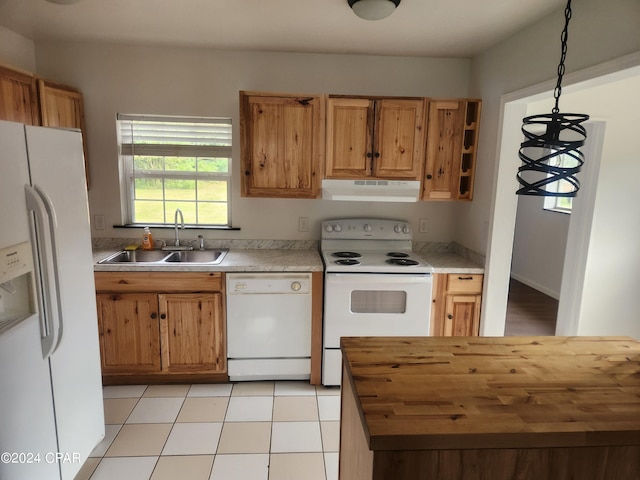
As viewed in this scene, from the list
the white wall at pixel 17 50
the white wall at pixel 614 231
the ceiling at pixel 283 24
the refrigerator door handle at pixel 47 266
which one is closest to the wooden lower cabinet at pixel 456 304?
the white wall at pixel 614 231

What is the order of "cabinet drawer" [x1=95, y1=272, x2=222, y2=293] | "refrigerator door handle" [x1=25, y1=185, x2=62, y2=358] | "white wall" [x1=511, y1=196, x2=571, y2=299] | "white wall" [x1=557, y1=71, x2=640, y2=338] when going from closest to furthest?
"refrigerator door handle" [x1=25, y1=185, x2=62, y2=358]
"cabinet drawer" [x1=95, y1=272, x2=222, y2=293]
"white wall" [x1=557, y1=71, x2=640, y2=338]
"white wall" [x1=511, y1=196, x2=571, y2=299]

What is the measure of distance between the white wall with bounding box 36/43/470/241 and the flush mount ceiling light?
1026 millimetres

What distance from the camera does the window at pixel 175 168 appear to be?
3113 mm

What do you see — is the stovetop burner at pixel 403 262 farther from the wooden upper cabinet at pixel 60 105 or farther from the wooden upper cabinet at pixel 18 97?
the wooden upper cabinet at pixel 18 97

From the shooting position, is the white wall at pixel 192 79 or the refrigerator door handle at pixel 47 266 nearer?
the refrigerator door handle at pixel 47 266

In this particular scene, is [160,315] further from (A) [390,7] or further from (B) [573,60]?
(B) [573,60]

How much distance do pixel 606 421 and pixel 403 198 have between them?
6.65 feet

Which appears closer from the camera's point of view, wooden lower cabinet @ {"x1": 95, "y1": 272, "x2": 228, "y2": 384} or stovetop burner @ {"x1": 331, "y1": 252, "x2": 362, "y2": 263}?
wooden lower cabinet @ {"x1": 95, "y1": 272, "x2": 228, "y2": 384}

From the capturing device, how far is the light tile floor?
206 centimetres

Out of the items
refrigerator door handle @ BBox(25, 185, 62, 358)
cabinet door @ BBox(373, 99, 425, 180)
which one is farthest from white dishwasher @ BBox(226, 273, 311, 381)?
refrigerator door handle @ BBox(25, 185, 62, 358)

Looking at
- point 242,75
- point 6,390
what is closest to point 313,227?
point 242,75

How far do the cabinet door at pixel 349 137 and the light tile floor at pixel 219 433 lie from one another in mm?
1620

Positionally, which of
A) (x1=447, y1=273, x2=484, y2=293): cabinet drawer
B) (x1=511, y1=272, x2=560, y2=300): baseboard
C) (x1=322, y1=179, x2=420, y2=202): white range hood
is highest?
(x1=322, y1=179, x2=420, y2=202): white range hood

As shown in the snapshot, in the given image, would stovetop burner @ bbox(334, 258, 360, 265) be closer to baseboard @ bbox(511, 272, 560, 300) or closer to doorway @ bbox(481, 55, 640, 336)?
doorway @ bbox(481, 55, 640, 336)
